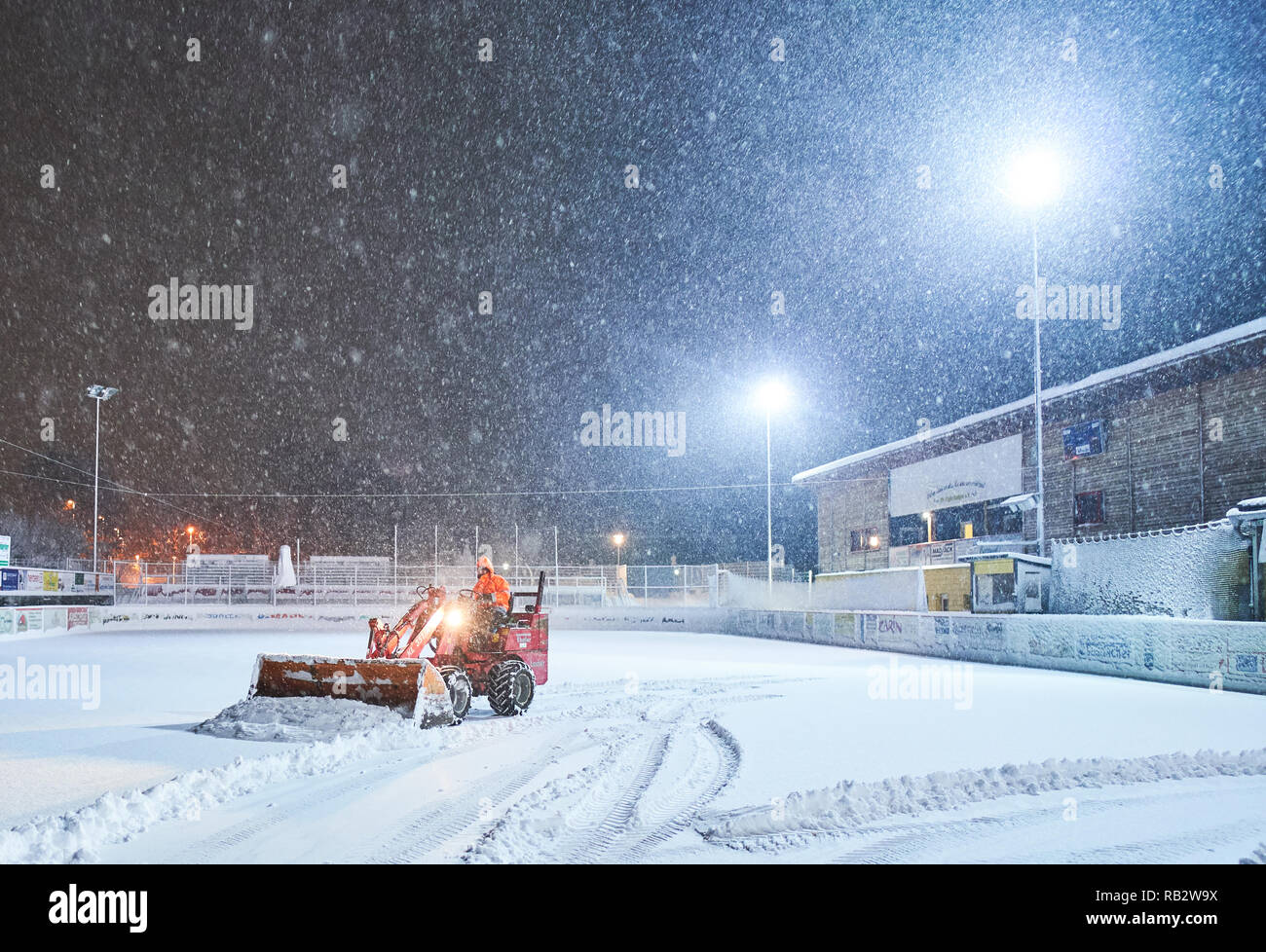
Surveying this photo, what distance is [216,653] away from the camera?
68.4 ft

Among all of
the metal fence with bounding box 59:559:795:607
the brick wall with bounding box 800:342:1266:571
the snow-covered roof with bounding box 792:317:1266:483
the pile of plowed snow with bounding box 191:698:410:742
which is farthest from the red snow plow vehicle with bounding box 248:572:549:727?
the metal fence with bounding box 59:559:795:607

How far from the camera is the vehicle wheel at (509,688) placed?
399 inches

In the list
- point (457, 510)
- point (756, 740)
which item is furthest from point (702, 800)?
point (457, 510)

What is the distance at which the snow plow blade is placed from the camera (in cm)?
885

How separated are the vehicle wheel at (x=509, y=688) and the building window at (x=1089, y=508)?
22.2m

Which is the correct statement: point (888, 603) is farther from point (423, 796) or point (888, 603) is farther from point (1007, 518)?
point (423, 796)

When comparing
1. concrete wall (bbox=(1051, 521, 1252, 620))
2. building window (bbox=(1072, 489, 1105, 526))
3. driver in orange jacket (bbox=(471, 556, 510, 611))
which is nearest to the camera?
driver in orange jacket (bbox=(471, 556, 510, 611))

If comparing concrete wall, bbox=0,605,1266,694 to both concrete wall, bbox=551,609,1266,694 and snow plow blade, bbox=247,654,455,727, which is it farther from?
snow plow blade, bbox=247,654,455,727

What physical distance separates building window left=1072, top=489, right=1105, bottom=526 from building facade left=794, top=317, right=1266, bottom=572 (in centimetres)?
5

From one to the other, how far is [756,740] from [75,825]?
18.8 feet

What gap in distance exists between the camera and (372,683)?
8.93m

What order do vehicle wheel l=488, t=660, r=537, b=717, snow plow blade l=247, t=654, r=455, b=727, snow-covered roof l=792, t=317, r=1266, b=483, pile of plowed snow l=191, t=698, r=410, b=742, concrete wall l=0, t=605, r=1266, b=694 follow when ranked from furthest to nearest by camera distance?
snow-covered roof l=792, t=317, r=1266, b=483 < concrete wall l=0, t=605, r=1266, b=694 < vehicle wheel l=488, t=660, r=537, b=717 < snow plow blade l=247, t=654, r=455, b=727 < pile of plowed snow l=191, t=698, r=410, b=742

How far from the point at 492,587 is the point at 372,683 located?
2196mm

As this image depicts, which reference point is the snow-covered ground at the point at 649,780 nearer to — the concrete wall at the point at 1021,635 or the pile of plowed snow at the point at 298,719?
the pile of plowed snow at the point at 298,719
